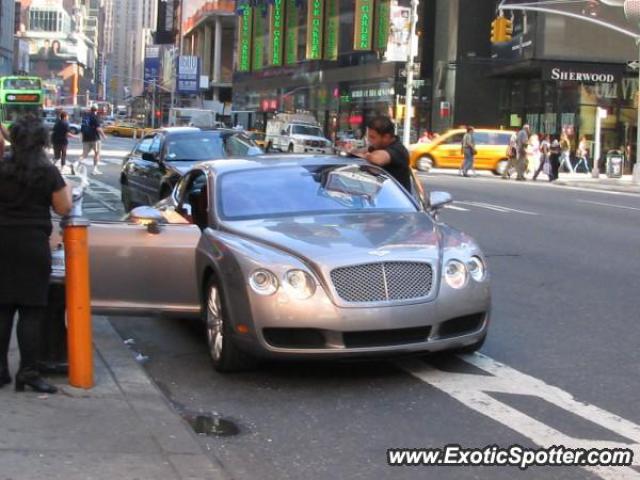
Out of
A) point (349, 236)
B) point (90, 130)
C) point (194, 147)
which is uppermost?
point (90, 130)

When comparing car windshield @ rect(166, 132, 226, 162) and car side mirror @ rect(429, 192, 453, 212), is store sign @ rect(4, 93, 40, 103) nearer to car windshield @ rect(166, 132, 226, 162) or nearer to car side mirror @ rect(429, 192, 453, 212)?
car windshield @ rect(166, 132, 226, 162)

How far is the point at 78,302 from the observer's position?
232 inches

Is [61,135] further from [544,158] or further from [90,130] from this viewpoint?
[544,158]

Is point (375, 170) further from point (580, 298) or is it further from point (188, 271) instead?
point (580, 298)

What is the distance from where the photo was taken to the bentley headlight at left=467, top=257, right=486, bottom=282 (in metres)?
6.52

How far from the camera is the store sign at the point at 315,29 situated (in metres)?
68.9

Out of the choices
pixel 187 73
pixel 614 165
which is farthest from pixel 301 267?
pixel 187 73

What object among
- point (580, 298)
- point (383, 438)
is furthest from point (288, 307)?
point (580, 298)

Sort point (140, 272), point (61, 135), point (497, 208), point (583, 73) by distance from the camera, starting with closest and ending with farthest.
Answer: point (140, 272) → point (497, 208) → point (61, 135) → point (583, 73)

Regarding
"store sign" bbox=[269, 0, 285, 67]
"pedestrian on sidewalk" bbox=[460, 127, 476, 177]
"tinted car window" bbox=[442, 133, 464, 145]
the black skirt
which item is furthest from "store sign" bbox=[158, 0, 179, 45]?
the black skirt

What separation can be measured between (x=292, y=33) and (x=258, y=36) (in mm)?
9901

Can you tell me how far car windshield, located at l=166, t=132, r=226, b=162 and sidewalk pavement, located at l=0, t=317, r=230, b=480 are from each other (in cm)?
824

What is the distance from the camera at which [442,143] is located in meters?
39.1

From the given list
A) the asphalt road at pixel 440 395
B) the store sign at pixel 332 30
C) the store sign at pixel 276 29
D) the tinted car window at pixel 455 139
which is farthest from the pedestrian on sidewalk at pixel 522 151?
the store sign at pixel 276 29
